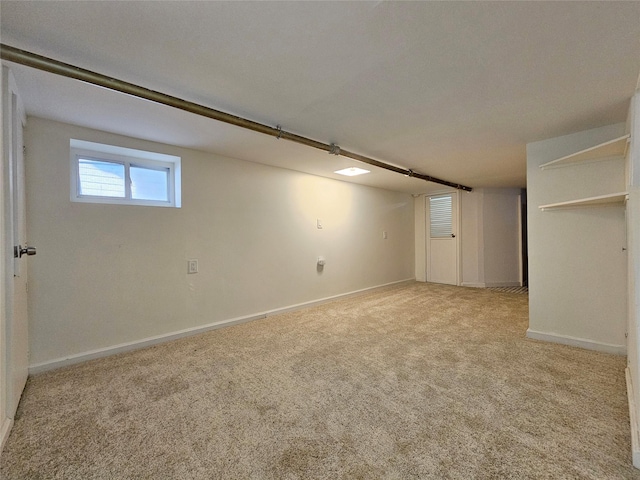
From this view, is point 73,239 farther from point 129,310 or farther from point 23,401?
point 23,401

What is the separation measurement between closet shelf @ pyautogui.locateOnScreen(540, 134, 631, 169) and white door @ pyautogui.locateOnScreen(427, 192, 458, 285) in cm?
312

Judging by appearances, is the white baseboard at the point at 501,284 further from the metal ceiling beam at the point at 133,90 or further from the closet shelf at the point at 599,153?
the metal ceiling beam at the point at 133,90

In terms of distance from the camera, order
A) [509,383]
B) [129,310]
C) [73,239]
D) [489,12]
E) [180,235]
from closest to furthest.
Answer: [489,12]
[509,383]
[73,239]
[129,310]
[180,235]

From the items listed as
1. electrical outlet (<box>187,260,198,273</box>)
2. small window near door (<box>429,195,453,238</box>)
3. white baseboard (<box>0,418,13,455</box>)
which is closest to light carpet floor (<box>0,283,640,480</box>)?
white baseboard (<box>0,418,13,455</box>)

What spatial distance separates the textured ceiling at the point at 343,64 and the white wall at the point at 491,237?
10.1ft

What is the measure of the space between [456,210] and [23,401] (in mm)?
6233

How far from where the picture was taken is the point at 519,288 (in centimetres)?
526

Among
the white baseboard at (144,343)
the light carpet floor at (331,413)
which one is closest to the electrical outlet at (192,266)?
the white baseboard at (144,343)

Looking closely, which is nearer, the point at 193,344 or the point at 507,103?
the point at 507,103

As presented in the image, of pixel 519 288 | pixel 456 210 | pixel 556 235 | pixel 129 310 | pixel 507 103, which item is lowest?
pixel 519 288

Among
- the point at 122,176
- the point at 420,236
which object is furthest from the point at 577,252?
the point at 122,176

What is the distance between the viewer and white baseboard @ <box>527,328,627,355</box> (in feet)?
7.63

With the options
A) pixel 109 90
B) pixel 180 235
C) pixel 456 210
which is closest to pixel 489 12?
pixel 109 90

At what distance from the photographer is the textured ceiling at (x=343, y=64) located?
1.17 metres
